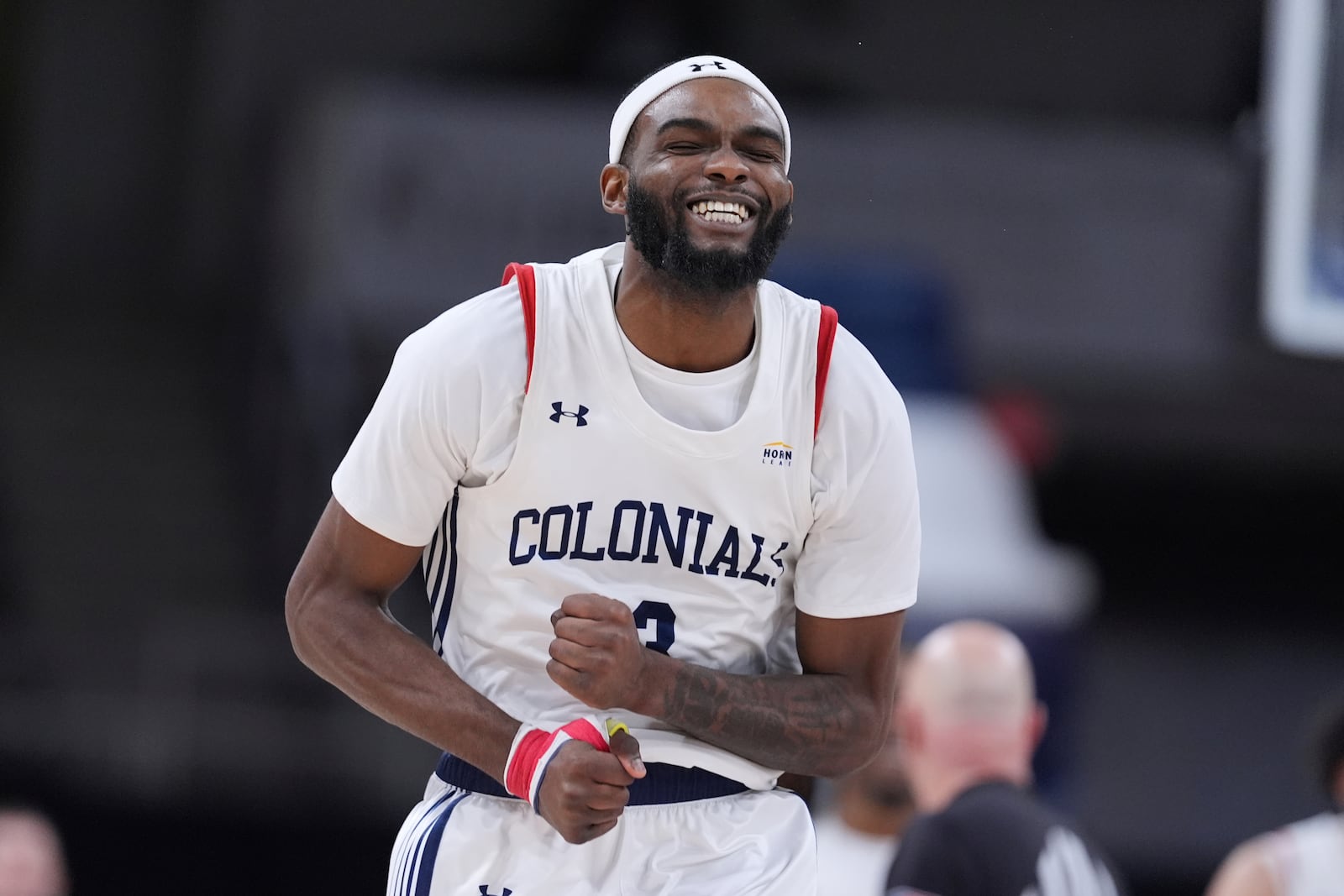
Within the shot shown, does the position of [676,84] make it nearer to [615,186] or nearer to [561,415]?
[615,186]

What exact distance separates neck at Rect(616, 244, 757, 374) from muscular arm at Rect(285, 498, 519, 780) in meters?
0.53

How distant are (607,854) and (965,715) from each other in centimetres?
139

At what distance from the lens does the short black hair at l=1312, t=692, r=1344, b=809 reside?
515 centimetres

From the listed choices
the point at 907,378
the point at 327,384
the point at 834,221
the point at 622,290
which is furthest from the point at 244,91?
the point at 622,290

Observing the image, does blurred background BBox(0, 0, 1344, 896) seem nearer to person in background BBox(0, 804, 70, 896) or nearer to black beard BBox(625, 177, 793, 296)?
person in background BBox(0, 804, 70, 896)

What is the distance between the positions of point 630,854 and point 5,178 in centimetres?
1242

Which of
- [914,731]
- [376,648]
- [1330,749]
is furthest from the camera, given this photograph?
[1330,749]

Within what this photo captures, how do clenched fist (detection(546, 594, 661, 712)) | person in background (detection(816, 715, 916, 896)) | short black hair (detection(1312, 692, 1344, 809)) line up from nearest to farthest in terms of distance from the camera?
clenched fist (detection(546, 594, 661, 712)) < short black hair (detection(1312, 692, 1344, 809)) < person in background (detection(816, 715, 916, 896))

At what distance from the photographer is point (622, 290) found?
306 centimetres

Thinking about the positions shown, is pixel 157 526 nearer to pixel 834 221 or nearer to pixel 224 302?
pixel 224 302

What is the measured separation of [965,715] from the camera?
13.4 feet

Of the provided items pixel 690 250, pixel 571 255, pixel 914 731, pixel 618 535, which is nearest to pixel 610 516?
pixel 618 535

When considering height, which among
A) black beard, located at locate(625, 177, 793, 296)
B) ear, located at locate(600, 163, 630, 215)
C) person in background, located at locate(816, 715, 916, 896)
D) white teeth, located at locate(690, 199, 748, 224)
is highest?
ear, located at locate(600, 163, 630, 215)

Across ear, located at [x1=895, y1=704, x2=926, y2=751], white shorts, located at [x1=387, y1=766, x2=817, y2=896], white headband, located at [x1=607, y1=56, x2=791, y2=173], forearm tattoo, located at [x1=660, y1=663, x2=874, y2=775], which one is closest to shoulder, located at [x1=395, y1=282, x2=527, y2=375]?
white headband, located at [x1=607, y1=56, x2=791, y2=173]
